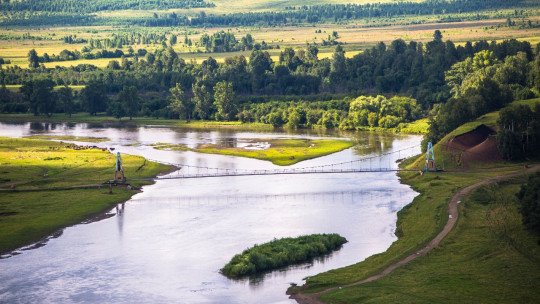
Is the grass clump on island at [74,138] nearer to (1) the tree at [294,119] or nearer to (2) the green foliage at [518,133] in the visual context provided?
(1) the tree at [294,119]

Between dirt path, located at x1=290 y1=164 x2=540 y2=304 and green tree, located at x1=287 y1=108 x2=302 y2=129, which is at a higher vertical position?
green tree, located at x1=287 y1=108 x2=302 y2=129

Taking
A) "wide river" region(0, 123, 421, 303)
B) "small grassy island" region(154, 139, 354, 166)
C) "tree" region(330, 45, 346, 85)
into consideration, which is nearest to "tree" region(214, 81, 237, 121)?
"tree" region(330, 45, 346, 85)

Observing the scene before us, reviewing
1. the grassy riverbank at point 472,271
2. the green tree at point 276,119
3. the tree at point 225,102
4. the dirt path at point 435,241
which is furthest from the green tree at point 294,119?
the grassy riverbank at point 472,271

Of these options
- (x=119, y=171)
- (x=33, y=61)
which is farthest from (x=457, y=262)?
(x=33, y=61)

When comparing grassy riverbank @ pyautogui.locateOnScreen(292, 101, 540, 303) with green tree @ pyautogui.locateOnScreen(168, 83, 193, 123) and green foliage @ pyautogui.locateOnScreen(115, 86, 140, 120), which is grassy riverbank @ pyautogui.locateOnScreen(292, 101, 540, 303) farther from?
green foliage @ pyautogui.locateOnScreen(115, 86, 140, 120)

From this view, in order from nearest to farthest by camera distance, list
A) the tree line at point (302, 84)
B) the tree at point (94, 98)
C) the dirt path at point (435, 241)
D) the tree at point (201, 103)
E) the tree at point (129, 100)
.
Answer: the dirt path at point (435, 241) < the tree line at point (302, 84) < the tree at point (201, 103) < the tree at point (129, 100) < the tree at point (94, 98)
